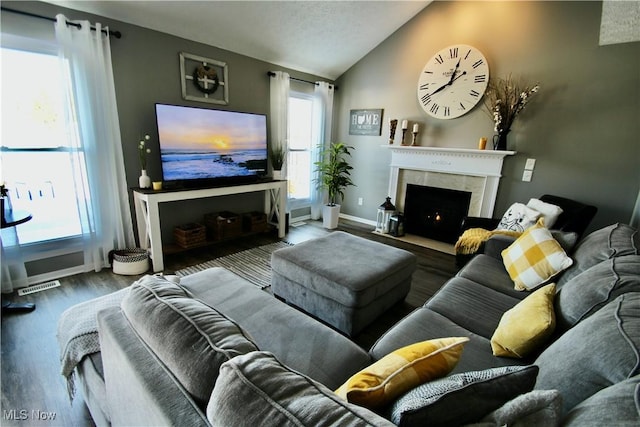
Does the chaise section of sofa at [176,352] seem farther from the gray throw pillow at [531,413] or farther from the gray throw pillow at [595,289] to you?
the gray throw pillow at [595,289]

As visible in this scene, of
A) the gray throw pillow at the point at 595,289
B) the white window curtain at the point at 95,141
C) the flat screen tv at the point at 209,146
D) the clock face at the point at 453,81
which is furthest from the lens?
the clock face at the point at 453,81

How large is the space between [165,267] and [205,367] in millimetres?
2536

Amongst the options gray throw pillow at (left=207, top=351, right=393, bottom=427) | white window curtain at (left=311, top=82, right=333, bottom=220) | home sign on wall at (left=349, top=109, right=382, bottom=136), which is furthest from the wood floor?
home sign on wall at (left=349, top=109, right=382, bottom=136)

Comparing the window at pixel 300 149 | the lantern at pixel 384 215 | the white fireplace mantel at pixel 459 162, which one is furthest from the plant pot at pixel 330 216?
the white fireplace mantel at pixel 459 162

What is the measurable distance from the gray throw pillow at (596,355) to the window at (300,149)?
390 centimetres

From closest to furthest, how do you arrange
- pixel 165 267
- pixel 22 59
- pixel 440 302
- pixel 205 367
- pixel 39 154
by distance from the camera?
pixel 205 367 → pixel 440 302 → pixel 22 59 → pixel 39 154 → pixel 165 267

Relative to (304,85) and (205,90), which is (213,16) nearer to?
(205,90)

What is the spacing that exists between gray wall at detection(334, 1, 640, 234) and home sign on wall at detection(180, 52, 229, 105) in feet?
8.06

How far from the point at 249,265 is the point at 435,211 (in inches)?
104

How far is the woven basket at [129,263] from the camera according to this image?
2629 millimetres

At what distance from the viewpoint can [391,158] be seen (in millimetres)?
4297

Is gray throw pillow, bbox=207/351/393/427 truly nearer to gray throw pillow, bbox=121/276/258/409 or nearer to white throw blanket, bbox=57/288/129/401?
gray throw pillow, bbox=121/276/258/409

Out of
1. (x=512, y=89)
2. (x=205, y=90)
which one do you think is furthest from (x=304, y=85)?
(x=512, y=89)

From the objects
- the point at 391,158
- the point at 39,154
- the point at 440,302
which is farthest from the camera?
the point at 391,158
